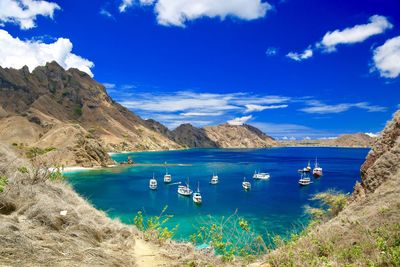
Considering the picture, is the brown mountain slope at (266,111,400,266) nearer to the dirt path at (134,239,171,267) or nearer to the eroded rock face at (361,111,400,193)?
the eroded rock face at (361,111,400,193)

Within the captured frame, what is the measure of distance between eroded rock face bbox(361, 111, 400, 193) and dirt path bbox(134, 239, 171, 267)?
7.97 meters

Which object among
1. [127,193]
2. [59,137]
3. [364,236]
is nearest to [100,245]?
[364,236]

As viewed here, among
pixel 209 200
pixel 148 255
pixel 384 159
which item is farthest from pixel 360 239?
pixel 209 200

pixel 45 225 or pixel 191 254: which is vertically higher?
pixel 45 225

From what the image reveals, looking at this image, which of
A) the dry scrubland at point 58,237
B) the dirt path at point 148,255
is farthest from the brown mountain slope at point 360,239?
the dirt path at point 148,255

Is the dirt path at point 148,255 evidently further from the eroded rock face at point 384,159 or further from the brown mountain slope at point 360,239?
the eroded rock face at point 384,159

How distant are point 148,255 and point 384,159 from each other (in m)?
8.89

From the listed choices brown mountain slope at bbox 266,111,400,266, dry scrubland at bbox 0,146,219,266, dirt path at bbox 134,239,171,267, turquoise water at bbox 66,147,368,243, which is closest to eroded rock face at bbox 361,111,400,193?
brown mountain slope at bbox 266,111,400,266

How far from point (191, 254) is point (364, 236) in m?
4.60

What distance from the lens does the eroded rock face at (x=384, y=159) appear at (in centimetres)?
1170

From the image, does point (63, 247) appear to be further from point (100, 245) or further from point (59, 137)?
point (59, 137)

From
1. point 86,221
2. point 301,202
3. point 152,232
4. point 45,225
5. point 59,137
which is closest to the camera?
point 45,225

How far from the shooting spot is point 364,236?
7934 millimetres

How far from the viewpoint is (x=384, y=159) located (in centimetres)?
1207
